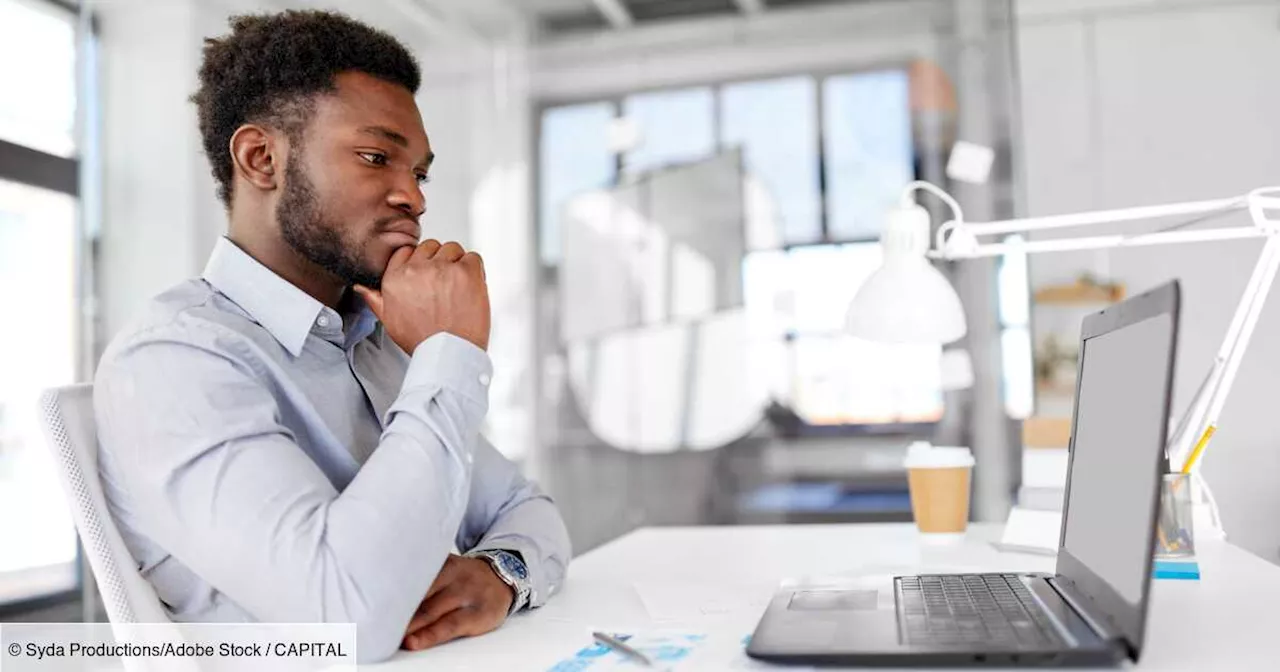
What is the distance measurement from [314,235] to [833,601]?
0.83 m

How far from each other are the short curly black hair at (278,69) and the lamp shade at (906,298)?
0.80m

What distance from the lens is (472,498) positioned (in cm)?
164

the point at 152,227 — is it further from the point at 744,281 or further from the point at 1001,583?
the point at 1001,583

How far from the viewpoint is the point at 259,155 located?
1.51m

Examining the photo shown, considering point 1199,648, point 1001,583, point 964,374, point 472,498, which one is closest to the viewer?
point 1199,648

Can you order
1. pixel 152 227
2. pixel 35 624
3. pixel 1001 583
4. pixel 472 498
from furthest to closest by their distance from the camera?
pixel 152 227
pixel 35 624
pixel 472 498
pixel 1001 583

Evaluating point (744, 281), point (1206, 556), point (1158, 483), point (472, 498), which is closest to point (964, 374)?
point (744, 281)

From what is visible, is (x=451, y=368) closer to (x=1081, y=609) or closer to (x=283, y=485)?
(x=283, y=485)

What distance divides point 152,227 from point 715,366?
191 centimetres

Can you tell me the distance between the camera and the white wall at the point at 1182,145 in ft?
10.9

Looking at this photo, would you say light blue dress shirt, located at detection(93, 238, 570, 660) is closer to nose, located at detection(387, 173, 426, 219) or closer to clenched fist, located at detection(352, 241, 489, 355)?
clenched fist, located at detection(352, 241, 489, 355)

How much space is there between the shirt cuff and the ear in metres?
0.42

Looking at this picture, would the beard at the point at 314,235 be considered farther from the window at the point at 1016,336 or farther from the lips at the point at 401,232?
the window at the point at 1016,336

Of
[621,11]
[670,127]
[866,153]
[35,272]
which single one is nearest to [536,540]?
[35,272]
